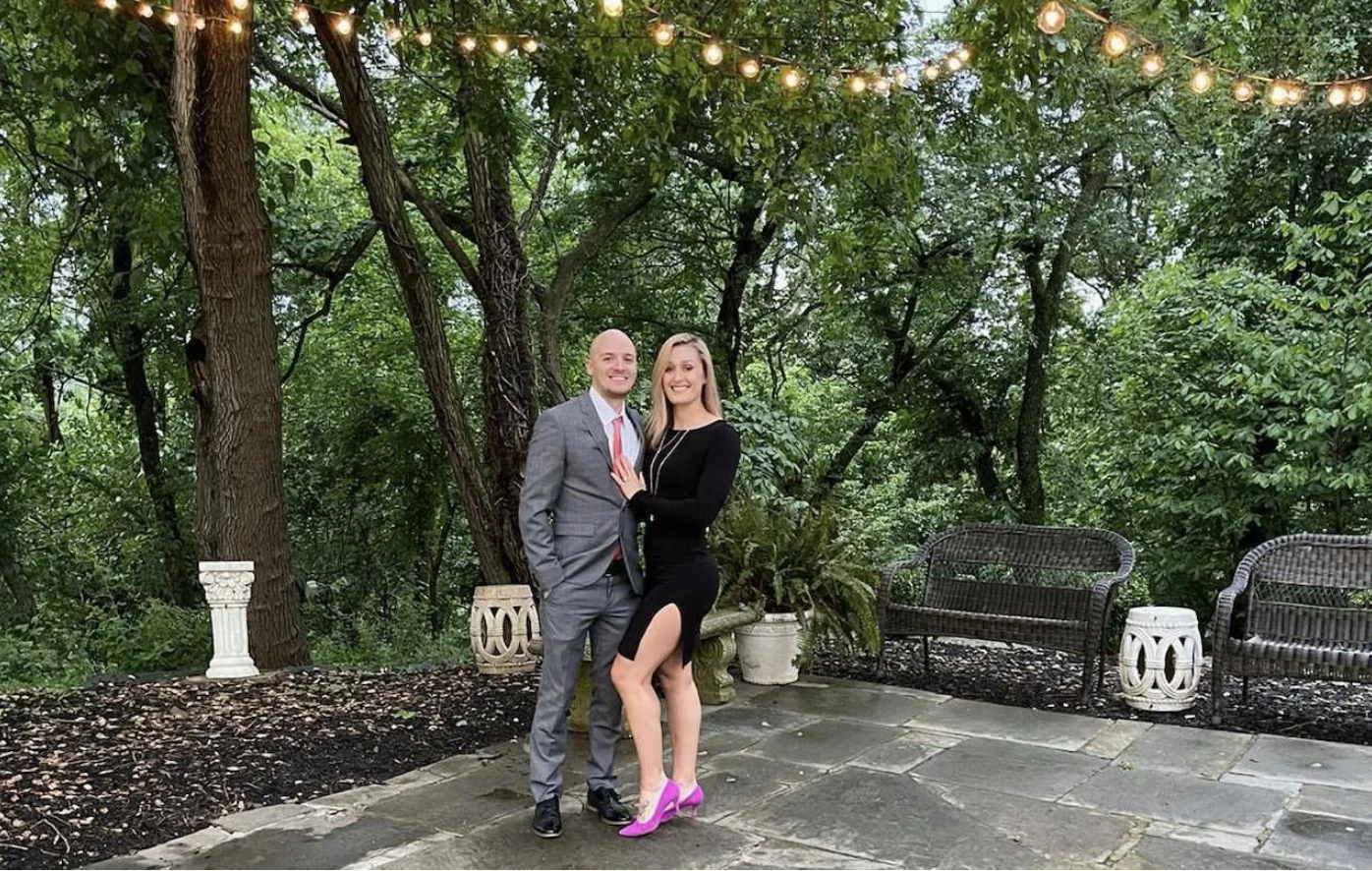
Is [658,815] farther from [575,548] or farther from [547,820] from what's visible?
[575,548]

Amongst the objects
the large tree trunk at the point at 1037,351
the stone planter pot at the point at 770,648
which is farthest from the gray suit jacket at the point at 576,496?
the large tree trunk at the point at 1037,351

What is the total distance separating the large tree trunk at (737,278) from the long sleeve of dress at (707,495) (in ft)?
20.1

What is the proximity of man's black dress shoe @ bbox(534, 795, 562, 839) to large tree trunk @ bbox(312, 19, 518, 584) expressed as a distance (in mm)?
3472

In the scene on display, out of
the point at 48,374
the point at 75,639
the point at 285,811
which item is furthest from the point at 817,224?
the point at 48,374

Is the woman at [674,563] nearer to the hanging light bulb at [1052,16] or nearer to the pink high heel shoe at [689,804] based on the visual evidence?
the pink high heel shoe at [689,804]

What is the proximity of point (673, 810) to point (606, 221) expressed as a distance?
6.01 m

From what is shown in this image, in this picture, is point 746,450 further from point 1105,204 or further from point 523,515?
point 1105,204

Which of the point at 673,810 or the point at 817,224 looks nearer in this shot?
the point at 673,810

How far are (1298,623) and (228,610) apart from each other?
508 centimetres

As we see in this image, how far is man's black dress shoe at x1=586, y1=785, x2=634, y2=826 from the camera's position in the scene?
124 inches

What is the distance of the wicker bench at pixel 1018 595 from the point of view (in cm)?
471

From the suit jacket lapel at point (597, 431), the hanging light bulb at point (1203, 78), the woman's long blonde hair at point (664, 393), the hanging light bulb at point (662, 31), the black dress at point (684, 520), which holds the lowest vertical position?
the black dress at point (684, 520)

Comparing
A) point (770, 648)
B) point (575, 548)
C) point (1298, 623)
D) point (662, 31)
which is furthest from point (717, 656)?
point (662, 31)

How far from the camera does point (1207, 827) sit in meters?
3.18
